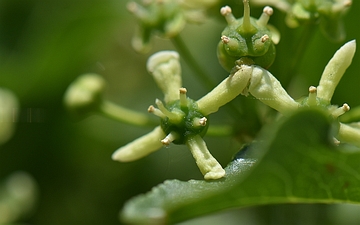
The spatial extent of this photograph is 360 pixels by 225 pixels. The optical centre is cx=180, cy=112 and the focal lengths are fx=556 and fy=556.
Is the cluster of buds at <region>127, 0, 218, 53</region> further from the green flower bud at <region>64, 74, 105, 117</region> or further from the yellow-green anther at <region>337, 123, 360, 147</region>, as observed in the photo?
the yellow-green anther at <region>337, 123, 360, 147</region>

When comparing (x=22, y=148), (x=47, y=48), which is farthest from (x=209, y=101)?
(x=22, y=148)

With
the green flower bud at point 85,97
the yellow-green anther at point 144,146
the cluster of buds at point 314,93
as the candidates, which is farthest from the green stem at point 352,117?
the green flower bud at point 85,97

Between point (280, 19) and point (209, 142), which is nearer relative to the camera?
point (280, 19)

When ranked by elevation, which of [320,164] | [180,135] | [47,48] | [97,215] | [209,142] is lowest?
[97,215]

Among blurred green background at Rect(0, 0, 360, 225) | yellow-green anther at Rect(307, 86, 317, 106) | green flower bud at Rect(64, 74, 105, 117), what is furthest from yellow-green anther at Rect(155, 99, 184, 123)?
blurred green background at Rect(0, 0, 360, 225)

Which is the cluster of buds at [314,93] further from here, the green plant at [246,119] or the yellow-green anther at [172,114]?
the yellow-green anther at [172,114]

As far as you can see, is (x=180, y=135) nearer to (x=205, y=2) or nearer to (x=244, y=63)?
(x=244, y=63)
